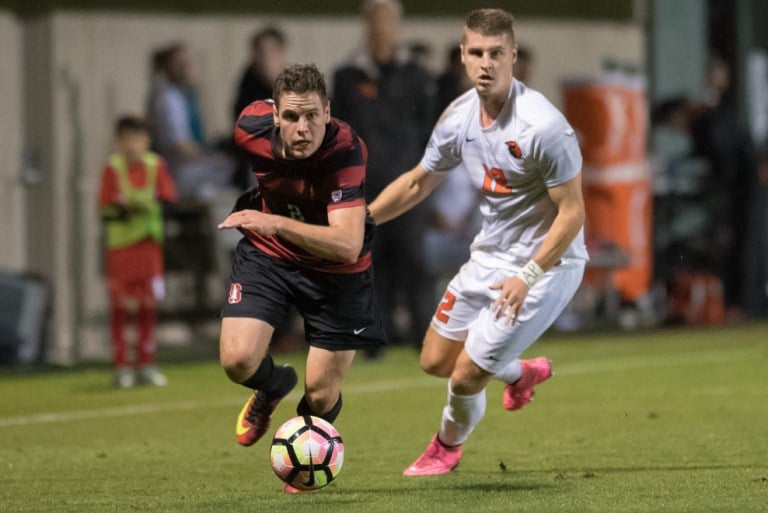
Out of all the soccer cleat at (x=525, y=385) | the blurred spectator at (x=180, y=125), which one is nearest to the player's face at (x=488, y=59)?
the soccer cleat at (x=525, y=385)

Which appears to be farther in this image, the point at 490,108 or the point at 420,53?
the point at 420,53

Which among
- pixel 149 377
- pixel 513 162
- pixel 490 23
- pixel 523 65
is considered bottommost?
pixel 149 377

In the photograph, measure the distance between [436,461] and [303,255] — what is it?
1.23 metres

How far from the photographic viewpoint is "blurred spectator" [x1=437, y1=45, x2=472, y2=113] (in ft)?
46.6

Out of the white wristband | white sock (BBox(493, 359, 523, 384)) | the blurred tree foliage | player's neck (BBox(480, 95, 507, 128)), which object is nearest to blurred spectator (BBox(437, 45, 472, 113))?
the blurred tree foliage

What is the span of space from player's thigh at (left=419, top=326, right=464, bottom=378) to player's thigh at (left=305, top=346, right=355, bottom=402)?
0.48m

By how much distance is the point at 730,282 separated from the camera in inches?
757

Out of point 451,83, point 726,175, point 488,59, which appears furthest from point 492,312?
point 726,175

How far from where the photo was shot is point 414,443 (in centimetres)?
905

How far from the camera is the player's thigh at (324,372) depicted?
7.44 meters

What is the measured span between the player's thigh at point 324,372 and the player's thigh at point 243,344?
0.87 ft

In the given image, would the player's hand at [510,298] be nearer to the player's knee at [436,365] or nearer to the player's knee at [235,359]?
the player's knee at [436,365]

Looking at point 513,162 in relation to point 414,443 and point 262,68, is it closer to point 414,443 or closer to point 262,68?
point 414,443

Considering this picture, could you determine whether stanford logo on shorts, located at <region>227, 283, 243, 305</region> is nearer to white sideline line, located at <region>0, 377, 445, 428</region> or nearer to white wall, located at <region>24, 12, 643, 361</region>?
white sideline line, located at <region>0, 377, 445, 428</region>
